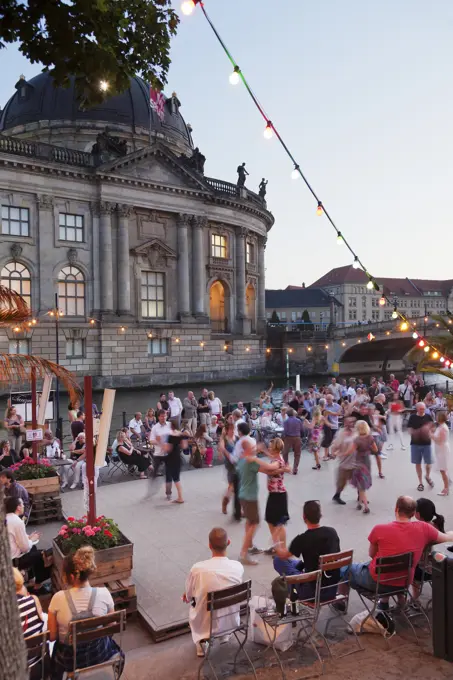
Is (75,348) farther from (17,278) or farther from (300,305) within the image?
(300,305)

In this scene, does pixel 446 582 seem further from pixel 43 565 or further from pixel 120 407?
pixel 120 407

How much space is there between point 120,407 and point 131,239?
16407mm

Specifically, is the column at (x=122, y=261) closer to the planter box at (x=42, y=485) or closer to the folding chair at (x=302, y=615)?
the planter box at (x=42, y=485)

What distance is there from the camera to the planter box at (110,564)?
6609mm

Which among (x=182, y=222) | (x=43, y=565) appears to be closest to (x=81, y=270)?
(x=182, y=222)

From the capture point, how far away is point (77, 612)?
4.86 metres

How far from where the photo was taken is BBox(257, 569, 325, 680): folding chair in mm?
5359

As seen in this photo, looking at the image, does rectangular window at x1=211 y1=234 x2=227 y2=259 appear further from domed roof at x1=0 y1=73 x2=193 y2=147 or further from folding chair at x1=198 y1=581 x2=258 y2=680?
folding chair at x1=198 y1=581 x2=258 y2=680

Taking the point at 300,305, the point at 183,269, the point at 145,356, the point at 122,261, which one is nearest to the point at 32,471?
the point at 145,356

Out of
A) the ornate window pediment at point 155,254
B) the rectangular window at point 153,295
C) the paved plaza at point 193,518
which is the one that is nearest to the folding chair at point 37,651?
the paved plaza at point 193,518

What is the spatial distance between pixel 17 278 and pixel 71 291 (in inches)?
166

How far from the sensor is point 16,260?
37.9 meters

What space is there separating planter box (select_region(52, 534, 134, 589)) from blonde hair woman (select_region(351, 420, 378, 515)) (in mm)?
5300

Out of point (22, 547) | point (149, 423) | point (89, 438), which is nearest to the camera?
point (89, 438)
